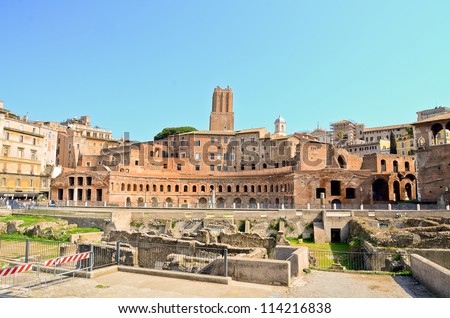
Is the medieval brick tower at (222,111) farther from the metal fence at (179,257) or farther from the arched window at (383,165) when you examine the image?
the metal fence at (179,257)

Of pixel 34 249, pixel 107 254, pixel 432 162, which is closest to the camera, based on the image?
pixel 107 254

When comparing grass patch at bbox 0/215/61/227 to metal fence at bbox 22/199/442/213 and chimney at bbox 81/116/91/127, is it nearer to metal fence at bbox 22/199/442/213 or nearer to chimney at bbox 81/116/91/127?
metal fence at bbox 22/199/442/213

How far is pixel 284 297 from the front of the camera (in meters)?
10.0

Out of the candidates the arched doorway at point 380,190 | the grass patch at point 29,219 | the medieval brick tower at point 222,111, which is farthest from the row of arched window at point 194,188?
the medieval brick tower at point 222,111

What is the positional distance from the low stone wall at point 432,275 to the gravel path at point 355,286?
234mm

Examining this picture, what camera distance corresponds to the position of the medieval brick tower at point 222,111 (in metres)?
97.6

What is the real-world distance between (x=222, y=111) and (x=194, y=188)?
35.5m

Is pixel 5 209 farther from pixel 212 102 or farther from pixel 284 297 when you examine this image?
pixel 212 102

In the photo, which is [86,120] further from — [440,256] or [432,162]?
[440,256]

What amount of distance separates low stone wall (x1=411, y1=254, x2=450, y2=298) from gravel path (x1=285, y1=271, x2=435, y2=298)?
23 cm

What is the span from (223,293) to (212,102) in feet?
305

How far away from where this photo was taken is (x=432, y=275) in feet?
34.5

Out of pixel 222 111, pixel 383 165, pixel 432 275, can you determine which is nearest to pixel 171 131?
pixel 222 111

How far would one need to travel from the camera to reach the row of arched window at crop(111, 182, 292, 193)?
197 ft
